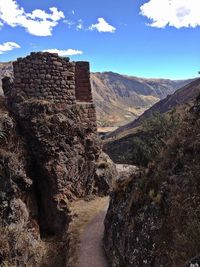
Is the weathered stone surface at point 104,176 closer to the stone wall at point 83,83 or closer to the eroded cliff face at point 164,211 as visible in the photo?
the stone wall at point 83,83

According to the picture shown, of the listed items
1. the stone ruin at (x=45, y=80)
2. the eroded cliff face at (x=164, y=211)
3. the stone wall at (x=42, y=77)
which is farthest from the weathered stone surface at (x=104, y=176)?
the eroded cliff face at (x=164, y=211)

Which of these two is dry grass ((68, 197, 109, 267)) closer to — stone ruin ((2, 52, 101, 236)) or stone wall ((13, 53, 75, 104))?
stone ruin ((2, 52, 101, 236))

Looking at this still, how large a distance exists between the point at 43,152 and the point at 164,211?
8.73 meters

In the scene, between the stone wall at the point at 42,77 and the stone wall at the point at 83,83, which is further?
the stone wall at the point at 83,83

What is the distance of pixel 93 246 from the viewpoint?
13.8 meters

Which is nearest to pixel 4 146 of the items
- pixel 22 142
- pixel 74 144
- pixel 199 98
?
pixel 22 142

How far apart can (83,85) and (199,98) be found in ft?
31.1

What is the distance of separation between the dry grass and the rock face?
1.33ft

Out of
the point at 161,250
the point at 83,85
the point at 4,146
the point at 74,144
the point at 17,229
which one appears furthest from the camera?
the point at 83,85

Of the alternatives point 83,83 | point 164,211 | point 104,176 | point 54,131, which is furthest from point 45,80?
point 164,211

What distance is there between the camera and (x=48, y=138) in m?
17.0

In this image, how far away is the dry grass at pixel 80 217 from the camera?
1374 centimetres

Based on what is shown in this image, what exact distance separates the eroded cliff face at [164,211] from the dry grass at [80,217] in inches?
58.3

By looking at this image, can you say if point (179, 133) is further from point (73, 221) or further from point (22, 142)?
point (22, 142)
